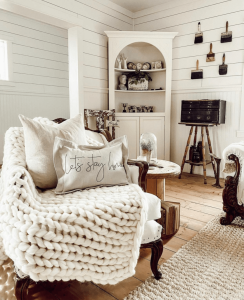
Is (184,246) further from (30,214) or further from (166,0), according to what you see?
(166,0)

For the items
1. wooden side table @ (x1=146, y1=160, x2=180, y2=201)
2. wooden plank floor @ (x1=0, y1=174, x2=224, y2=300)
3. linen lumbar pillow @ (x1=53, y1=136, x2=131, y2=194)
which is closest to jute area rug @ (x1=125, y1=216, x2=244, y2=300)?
wooden plank floor @ (x1=0, y1=174, x2=224, y2=300)

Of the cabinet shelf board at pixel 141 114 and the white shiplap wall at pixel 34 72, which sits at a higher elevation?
the white shiplap wall at pixel 34 72

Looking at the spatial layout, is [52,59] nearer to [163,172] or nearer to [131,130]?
[131,130]

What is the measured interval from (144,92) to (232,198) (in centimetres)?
256

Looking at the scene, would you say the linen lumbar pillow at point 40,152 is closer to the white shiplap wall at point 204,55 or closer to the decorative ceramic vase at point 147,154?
the decorative ceramic vase at point 147,154

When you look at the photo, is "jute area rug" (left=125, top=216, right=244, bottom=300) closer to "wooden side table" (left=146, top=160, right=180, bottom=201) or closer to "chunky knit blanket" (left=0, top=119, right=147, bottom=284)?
"chunky knit blanket" (left=0, top=119, right=147, bottom=284)

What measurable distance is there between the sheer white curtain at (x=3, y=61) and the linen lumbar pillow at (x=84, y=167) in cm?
355

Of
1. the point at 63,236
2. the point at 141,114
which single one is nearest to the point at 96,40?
the point at 141,114

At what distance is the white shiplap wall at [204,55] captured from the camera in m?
3.33

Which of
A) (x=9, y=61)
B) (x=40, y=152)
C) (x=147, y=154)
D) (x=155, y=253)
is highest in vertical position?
(x=9, y=61)

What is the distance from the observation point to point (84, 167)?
4.67 feet

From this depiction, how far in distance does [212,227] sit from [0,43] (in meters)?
4.31

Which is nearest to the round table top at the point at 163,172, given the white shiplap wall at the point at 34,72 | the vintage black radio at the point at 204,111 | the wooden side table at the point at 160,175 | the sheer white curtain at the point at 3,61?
the wooden side table at the point at 160,175

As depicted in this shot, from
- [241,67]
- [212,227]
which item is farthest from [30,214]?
[241,67]
